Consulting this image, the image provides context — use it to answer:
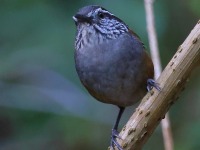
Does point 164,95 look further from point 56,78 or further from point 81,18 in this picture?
point 56,78

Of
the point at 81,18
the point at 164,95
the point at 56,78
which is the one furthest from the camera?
the point at 56,78

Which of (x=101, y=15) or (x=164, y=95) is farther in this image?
(x=101, y=15)

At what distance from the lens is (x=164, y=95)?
113 inches

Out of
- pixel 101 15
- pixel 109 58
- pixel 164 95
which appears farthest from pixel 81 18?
pixel 164 95

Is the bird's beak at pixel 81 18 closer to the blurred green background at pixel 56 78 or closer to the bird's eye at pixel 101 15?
the bird's eye at pixel 101 15

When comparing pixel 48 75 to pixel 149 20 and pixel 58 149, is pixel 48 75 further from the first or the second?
pixel 149 20

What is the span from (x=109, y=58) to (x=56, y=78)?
6.77 feet

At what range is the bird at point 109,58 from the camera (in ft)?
11.1

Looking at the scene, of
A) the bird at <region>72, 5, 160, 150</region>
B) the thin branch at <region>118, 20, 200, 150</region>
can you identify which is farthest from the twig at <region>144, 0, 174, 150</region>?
the thin branch at <region>118, 20, 200, 150</region>

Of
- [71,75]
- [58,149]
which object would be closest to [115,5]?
[71,75]

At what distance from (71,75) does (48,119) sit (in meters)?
0.44

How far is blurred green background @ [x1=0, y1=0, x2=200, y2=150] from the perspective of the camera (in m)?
5.13

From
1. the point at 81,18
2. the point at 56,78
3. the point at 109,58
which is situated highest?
the point at 81,18

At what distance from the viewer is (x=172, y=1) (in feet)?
18.8
